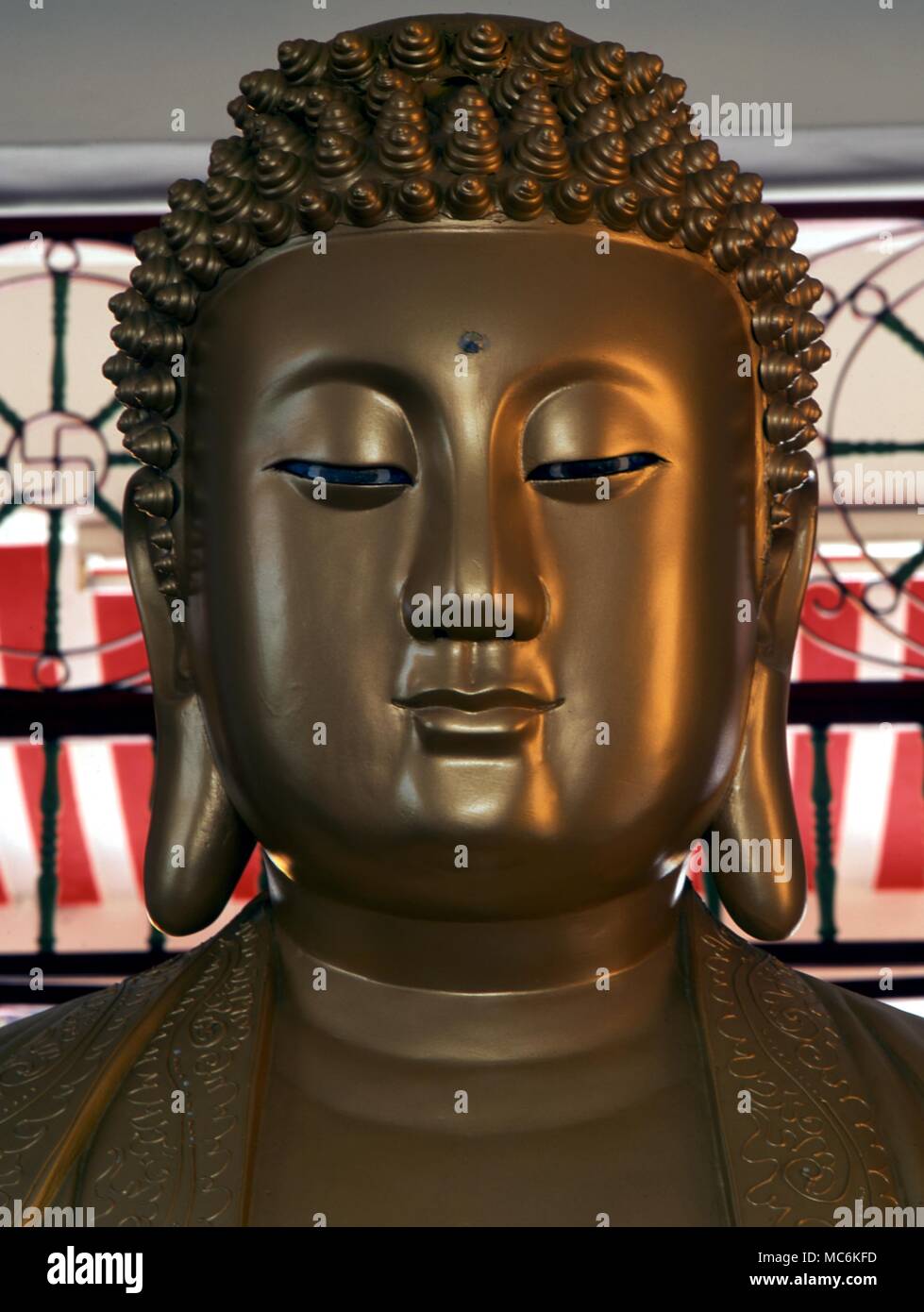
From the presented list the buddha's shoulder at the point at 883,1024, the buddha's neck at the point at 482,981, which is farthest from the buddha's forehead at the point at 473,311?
the buddha's shoulder at the point at 883,1024

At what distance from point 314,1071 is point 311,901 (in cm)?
19

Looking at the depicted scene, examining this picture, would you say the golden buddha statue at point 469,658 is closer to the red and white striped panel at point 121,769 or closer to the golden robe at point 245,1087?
the golden robe at point 245,1087

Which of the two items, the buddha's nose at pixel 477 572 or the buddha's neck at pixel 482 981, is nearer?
the buddha's nose at pixel 477 572

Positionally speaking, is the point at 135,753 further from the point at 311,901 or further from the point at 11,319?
the point at 311,901

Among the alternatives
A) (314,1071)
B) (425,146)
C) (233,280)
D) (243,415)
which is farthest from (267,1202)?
(425,146)

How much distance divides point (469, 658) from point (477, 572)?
9 centimetres

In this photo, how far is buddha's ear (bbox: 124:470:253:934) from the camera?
6.89 ft

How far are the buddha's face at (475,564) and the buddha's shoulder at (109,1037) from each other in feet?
0.72

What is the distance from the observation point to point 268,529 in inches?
74.3

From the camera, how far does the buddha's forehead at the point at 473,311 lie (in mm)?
1815

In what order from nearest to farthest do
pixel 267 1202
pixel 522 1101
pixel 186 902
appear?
pixel 267 1202 < pixel 522 1101 < pixel 186 902

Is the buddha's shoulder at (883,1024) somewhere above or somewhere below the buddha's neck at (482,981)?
below

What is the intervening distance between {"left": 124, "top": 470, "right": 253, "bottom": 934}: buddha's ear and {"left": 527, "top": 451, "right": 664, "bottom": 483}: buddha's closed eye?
1.65 feet

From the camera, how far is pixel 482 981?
6.37 ft
